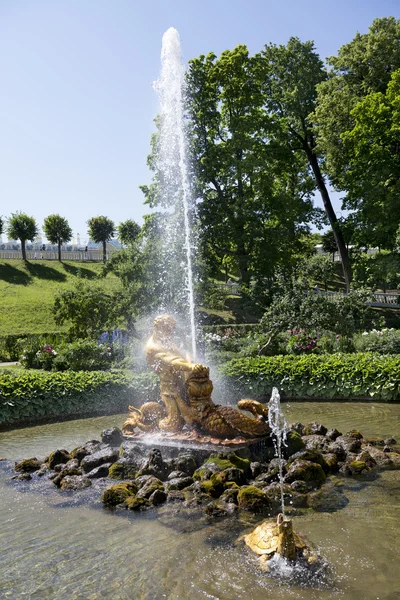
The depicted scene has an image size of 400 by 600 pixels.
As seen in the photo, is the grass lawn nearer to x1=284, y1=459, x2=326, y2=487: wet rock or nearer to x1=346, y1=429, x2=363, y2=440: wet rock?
x1=346, y1=429, x2=363, y2=440: wet rock

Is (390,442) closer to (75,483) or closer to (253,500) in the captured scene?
(253,500)

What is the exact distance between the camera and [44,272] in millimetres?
47281

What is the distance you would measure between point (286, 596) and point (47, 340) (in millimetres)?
18407

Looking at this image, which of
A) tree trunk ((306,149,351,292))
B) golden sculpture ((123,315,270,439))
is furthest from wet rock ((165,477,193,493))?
tree trunk ((306,149,351,292))

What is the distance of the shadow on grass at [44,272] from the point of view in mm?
46156

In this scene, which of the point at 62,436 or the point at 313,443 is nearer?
the point at 313,443

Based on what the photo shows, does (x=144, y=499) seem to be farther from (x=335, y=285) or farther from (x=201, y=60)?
(x=335, y=285)

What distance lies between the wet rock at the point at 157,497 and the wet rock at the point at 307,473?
78.9 inches

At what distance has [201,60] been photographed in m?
32.8

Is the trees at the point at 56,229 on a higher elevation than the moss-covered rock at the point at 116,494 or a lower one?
higher

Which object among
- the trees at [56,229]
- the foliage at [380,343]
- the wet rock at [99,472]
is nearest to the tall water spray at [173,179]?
the foliage at [380,343]

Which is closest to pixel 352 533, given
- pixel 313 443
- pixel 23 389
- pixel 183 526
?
pixel 183 526

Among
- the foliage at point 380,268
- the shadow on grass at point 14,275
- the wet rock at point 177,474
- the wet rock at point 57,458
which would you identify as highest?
the shadow on grass at point 14,275

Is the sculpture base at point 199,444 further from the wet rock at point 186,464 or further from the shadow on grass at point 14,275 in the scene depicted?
the shadow on grass at point 14,275
